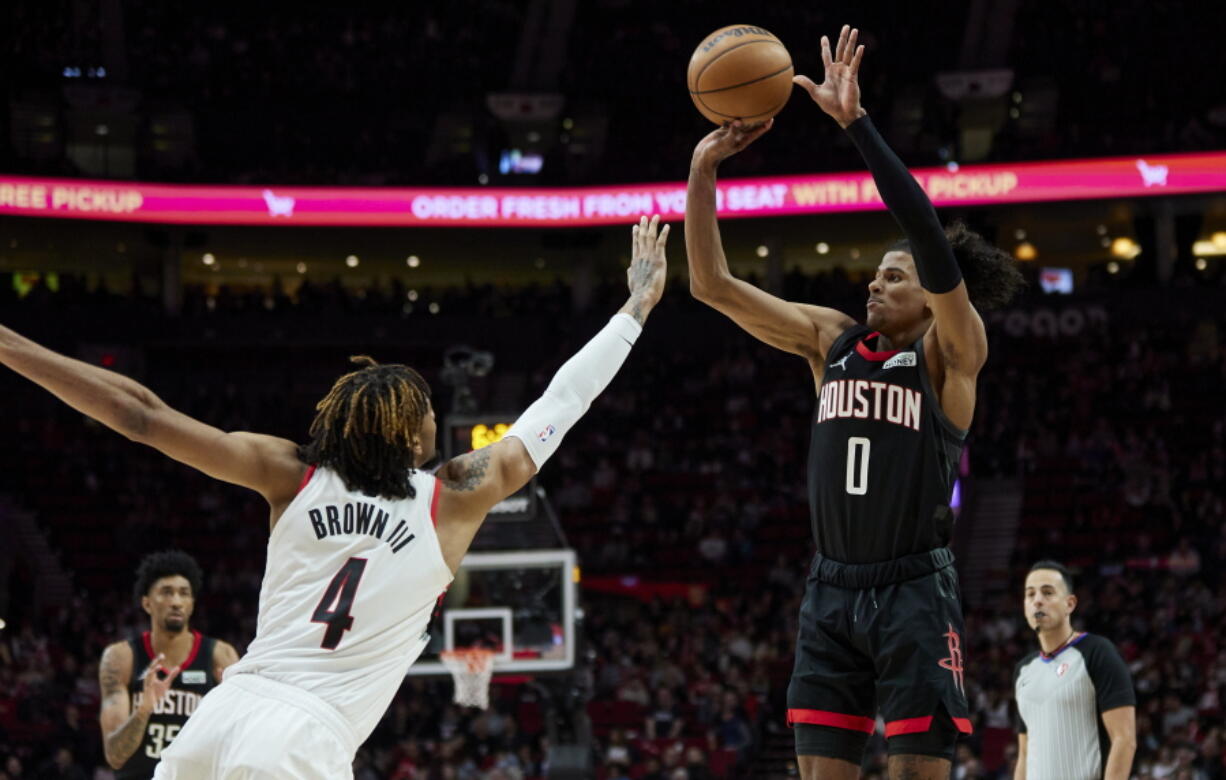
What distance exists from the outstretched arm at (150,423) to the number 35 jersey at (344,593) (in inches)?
3.9

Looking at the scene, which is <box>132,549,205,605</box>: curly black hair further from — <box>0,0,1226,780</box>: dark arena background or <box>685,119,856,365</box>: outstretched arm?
<box>0,0,1226,780</box>: dark arena background

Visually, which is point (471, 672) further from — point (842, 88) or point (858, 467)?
point (842, 88)

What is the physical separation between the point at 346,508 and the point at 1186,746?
11654 millimetres

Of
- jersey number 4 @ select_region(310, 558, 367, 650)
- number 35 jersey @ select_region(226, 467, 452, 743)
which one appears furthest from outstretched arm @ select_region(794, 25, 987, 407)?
jersey number 4 @ select_region(310, 558, 367, 650)

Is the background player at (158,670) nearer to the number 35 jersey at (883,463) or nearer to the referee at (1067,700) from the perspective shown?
the number 35 jersey at (883,463)

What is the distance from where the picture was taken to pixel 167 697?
21.8 ft

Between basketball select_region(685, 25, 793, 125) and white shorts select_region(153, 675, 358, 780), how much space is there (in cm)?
251

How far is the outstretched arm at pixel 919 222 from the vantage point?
4.29 metres

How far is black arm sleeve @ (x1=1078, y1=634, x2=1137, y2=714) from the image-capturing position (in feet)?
22.0

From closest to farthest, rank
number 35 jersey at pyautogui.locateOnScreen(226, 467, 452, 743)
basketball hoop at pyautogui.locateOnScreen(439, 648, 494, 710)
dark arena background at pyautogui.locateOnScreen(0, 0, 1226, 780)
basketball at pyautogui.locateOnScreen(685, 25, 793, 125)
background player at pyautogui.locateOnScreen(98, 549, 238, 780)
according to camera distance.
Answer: number 35 jersey at pyautogui.locateOnScreen(226, 467, 452, 743) → basketball at pyautogui.locateOnScreen(685, 25, 793, 125) → background player at pyautogui.locateOnScreen(98, 549, 238, 780) → basketball hoop at pyautogui.locateOnScreen(439, 648, 494, 710) → dark arena background at pyautogui.locateOnScreen(0, 0, 1226, 780)

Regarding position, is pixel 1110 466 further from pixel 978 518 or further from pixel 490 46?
pixel 490 46

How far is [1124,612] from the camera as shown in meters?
17.1

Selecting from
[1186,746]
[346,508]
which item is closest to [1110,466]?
[1186,746]

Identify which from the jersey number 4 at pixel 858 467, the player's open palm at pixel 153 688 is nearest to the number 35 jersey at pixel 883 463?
the jersey number 4 at pixel 858 467
